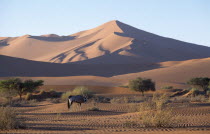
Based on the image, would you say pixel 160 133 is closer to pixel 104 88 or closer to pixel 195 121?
pixel 195 121

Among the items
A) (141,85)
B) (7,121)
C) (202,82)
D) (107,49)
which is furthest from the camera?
(107,49)

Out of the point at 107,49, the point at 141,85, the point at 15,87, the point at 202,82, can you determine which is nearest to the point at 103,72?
the point at 107,49

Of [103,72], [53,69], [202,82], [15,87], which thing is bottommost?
[202,82]

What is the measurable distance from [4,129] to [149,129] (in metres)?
5.03

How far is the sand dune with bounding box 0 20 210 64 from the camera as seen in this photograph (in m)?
104

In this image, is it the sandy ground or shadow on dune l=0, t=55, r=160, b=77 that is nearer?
the sandy ground

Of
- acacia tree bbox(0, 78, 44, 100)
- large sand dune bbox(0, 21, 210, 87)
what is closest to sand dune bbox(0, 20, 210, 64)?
large sand dune bbox(0, 21, 210, 87)

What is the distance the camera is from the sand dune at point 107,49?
104 metres

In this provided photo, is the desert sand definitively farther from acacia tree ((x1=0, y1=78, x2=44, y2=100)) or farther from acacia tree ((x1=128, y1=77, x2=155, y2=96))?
acacia tree ((x1=0, y1=78, x2=44, y2=100))

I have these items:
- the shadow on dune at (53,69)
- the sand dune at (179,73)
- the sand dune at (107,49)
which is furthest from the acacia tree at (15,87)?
the sand dune at (107,49)

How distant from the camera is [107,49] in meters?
114

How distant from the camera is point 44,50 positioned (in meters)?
135

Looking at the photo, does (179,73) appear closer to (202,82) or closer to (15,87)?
(202,82)

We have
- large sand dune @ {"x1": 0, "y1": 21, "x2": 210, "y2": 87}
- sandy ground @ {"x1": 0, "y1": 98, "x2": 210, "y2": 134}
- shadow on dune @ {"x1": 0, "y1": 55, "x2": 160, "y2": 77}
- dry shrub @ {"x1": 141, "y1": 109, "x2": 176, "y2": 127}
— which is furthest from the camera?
shadow on dune @ {"x1": 0, "y1": 55, "x2": 160, "y2": 77}
